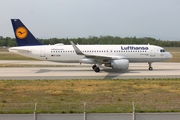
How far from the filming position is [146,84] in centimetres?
2361

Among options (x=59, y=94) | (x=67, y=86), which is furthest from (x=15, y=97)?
(x=67, y=86)

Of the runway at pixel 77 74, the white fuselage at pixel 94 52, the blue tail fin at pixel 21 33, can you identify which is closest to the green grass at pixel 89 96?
the runway at pixel 77 74

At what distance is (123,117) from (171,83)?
1515 centimetres

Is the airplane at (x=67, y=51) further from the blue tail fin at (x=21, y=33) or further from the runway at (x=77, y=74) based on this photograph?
the runway at (x=77, y=74)

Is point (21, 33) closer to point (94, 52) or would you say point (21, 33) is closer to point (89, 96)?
point (94, 52)

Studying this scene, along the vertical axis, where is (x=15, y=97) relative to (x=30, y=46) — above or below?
below

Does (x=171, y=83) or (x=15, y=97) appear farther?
(x=171, y=83)

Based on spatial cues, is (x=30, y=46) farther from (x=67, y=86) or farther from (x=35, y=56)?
(x=67, y=86)

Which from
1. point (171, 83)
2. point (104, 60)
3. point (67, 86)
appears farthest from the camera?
point (104, 60)

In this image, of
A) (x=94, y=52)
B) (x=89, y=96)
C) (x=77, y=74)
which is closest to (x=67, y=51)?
(x=94, y=52)

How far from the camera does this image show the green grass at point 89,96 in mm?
14344

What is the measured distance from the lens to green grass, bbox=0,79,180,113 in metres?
14.3

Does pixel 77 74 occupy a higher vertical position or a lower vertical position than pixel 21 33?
lower

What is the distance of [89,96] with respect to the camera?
60.6ft
